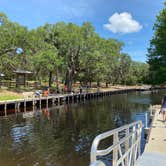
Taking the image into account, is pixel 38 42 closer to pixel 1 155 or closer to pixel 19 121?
pixel 19 121

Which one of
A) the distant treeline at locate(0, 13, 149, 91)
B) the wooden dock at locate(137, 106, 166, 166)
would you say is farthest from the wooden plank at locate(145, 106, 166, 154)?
the distant treeline at locate(0, 13, 149, 91)


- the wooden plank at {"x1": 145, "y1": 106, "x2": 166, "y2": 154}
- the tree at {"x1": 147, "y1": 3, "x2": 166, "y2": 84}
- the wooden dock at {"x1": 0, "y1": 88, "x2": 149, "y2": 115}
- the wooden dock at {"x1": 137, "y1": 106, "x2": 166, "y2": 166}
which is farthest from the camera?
the tree at {"x1": 147, "y1": 3, "x2": 166, "y2": 84}

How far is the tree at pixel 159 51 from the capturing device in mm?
34094

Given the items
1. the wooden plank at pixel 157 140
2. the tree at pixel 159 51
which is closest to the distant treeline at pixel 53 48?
the tree at pixel 159 51

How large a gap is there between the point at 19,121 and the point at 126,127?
16.4m

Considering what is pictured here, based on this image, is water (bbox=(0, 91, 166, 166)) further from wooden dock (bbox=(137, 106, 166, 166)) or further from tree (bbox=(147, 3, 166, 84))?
tree (bbox=(147, 3, 166, 84))

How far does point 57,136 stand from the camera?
605 inches

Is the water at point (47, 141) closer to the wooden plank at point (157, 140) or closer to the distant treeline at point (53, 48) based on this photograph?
the wooden plank at point (157, 140)

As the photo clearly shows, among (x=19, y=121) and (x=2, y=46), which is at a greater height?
(x=2, y=46)

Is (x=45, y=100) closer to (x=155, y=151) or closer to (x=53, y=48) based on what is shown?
(x=53, y=48)

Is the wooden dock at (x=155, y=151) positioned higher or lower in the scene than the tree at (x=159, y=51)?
lower

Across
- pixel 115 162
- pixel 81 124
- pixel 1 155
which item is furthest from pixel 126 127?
pixel 81 124

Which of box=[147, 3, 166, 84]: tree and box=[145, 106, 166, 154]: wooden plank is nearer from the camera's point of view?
box=[145, 106, 166, 154]: wooden plank

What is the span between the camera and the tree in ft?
112
